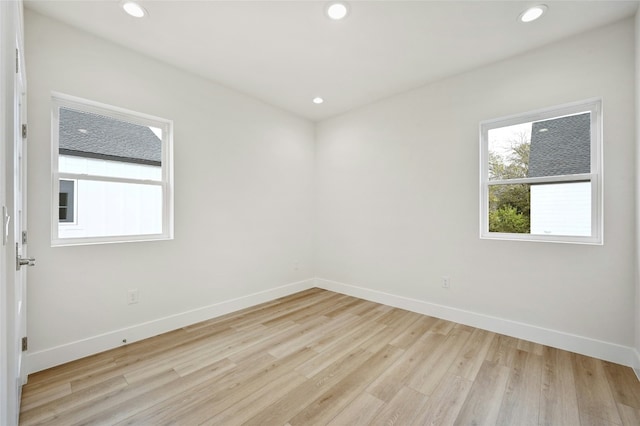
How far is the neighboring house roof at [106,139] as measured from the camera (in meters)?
2.36

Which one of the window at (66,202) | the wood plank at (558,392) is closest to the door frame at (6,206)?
the window at (66,202)

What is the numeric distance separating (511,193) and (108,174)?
3893 millimetres

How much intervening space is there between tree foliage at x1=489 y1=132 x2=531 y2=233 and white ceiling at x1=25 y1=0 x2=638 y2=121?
0.95 m

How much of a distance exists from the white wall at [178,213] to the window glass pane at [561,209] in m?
2.90

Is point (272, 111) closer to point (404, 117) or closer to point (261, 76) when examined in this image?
point (261, 76)

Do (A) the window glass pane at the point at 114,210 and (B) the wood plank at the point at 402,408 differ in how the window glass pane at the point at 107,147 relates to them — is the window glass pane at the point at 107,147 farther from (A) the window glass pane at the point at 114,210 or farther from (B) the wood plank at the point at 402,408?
(B) the wood plank at the point at 402,408

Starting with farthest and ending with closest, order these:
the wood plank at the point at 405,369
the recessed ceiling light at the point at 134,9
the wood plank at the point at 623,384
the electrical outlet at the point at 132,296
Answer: the electrical outlet at the point at 132,296 → the recessed ceiling light at the point at 134,9 → the wood plank at the point at 405,369 → the wood plank at the point at 623,384

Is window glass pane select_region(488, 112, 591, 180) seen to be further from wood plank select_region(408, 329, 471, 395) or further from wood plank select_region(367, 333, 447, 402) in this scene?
wood plank select_region(367, 333, 447, 402)

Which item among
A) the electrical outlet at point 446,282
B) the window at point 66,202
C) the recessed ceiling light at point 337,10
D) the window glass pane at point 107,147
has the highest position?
the recessed ceiling light at point 337,10

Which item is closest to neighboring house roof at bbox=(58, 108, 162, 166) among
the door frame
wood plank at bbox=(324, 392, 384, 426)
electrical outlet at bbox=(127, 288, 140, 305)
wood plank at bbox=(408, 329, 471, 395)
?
electrical outlet at bbox=(127, 288, 140, 305)

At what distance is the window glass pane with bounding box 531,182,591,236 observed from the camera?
2.46 m

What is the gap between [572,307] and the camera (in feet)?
8.00

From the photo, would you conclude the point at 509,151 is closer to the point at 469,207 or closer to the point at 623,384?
the point at 469,207

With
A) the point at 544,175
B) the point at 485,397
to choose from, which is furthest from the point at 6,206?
the point at 544,175
